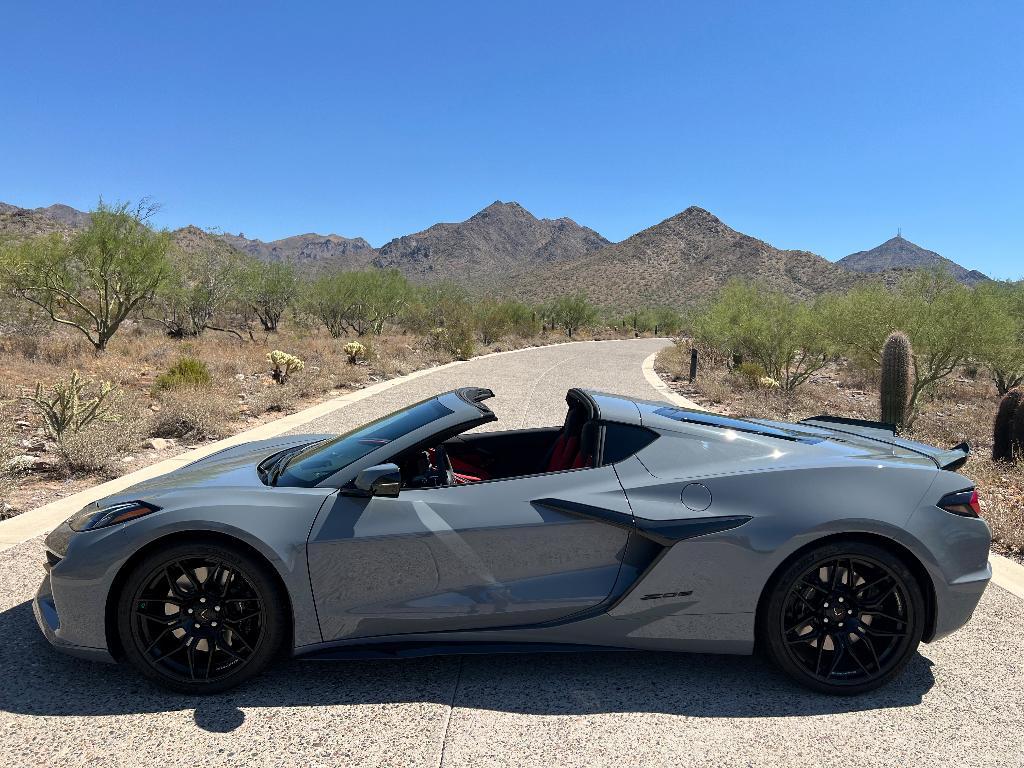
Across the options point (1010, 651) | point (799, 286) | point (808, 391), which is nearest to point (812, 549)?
point (1010, 651)

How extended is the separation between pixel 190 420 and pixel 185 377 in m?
3.76

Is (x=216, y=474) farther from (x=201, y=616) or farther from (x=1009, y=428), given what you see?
(x=1009, y=428)

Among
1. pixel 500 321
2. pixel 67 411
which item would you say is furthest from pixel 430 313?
pixel 67 411

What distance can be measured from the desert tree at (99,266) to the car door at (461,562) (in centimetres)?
1997

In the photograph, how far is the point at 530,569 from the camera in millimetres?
2850

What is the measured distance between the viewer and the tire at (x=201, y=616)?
2807mm

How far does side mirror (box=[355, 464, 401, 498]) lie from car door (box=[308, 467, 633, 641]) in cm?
12

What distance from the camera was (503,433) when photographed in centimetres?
425

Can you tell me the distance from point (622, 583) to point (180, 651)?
194 cm

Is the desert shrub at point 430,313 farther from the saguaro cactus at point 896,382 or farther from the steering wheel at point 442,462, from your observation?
the steering wheel at point 442,462

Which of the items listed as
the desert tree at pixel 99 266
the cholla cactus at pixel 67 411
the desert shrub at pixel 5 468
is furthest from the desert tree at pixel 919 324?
the desert tree at pixel 99 266

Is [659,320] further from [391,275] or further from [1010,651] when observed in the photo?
[1010,651]

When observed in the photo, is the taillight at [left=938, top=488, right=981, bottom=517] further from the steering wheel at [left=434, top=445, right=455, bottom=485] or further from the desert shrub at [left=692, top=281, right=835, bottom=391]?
the desert shrub at [left=692, top=281, right=835, bottom=391]

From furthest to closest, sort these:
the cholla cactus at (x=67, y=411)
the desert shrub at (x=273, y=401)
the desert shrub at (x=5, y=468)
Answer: the desert shrub at (x=273, y=401)
the cholla cactus at (x=67, y=411)
the desert shrub at (x=5, y=468)
